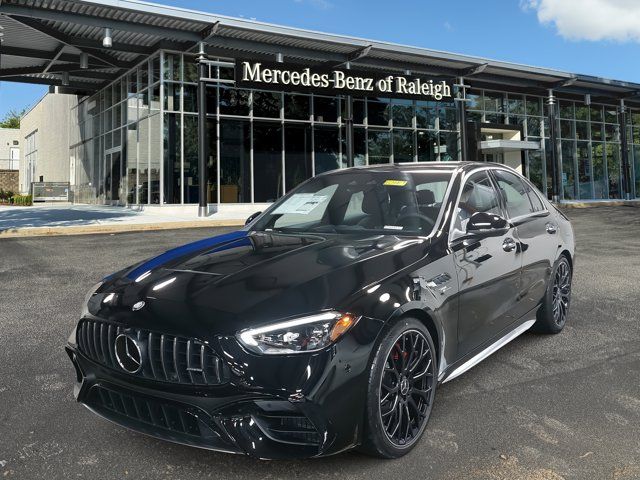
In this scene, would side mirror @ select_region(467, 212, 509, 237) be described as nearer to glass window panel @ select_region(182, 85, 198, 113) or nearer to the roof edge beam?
the roof edge beam

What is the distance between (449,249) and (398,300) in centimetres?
76

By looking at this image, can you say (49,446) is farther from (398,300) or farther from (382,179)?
(382,179)

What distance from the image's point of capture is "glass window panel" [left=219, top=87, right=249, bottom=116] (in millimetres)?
20688

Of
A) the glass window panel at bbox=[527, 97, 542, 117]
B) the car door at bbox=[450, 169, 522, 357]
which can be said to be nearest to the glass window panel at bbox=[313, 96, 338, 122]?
the glass window panel at bbox=[527, 97, 542, 117]

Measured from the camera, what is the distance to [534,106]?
28859mm

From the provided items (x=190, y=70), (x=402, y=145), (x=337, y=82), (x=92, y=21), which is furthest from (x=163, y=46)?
(x=402, y=145)

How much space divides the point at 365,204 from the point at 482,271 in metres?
0.95

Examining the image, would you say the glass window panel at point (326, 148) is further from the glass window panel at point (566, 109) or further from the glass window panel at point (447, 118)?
the glass window panel at point (566, 109)

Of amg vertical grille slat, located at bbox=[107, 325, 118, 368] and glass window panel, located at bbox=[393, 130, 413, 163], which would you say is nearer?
amg vertical grille slat, located at bbox=[107, 325, 118, 368]

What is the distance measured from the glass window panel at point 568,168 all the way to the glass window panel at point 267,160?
16790mm

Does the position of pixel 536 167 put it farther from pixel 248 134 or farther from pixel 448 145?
pixel 248 134

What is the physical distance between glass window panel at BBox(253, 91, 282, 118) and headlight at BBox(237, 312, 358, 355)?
1987cm

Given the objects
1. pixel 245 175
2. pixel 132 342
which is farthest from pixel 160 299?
pixel 245 175

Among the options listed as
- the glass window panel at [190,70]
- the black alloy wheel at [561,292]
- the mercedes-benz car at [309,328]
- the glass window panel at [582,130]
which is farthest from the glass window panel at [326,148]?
the mercedes-benz car at [309,328]
